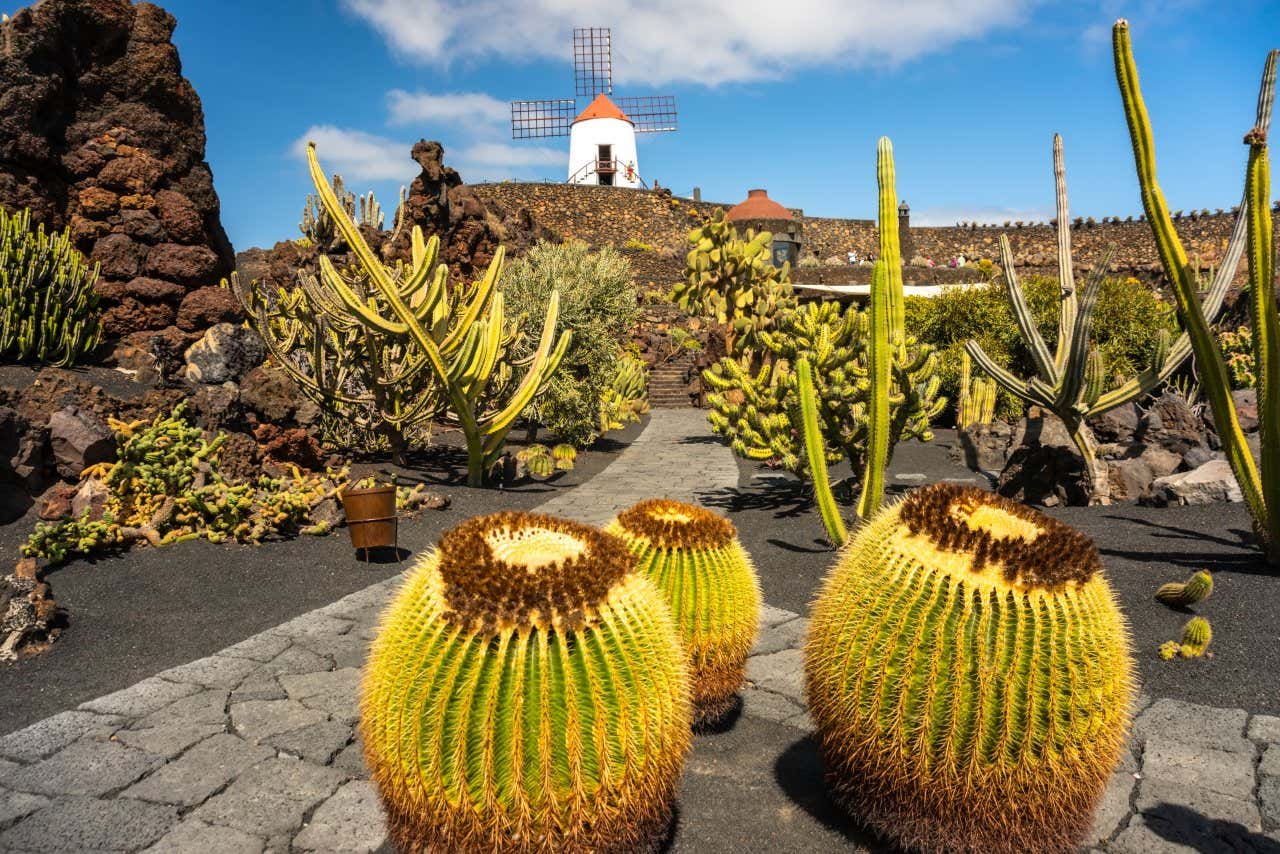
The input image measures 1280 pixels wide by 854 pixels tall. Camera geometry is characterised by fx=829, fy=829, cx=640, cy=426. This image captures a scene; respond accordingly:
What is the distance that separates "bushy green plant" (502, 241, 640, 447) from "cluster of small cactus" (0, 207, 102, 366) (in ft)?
17.9

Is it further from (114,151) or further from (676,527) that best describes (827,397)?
(114,151)

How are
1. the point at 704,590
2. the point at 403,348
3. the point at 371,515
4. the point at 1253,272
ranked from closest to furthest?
the point at 704,590
the point at 1253,272
the point at 371,515
the point at 403,348

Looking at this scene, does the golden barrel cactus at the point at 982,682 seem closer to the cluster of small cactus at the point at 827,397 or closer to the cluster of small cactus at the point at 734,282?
the cluster of small cactus at the point at 827,397

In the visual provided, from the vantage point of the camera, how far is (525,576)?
2.25 metres

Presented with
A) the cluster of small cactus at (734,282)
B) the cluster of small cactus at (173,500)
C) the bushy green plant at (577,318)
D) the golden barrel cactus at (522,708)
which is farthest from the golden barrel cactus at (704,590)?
the cluster of small cactus at (734,282)

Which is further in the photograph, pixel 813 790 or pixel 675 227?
pixel 675 227

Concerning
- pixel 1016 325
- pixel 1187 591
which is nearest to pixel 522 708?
pixel 1187 591

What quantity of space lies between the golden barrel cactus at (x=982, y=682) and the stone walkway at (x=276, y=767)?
0.66 metres

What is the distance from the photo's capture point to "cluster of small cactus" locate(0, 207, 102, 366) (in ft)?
30.9

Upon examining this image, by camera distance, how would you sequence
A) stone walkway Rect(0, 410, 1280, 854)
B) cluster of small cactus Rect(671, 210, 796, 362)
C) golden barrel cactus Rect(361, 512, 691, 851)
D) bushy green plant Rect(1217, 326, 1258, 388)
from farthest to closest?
cluster of small cactus Rect(671, 210, 796, 362)
bushy green plant Rect(1217, 326, 1258, 388)
stone walkway Rect(0, 410, 1280, 854)
golden barrel cactus Rect(361, 512, 691, 851)

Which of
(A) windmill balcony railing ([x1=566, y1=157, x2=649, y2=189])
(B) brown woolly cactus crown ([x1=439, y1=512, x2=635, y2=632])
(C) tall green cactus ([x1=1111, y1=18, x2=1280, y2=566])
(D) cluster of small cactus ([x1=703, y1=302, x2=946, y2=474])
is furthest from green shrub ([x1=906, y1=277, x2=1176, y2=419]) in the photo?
(A) windmill balcony railing ([x1=566, y1=157, x2=649, y2=189])

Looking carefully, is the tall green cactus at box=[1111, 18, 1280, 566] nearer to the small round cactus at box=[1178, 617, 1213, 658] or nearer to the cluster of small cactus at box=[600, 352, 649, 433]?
the small round cactus at box=[1178, 617, 1213, 658]

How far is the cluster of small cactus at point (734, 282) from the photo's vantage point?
15.2 metres

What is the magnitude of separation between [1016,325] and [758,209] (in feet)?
113
